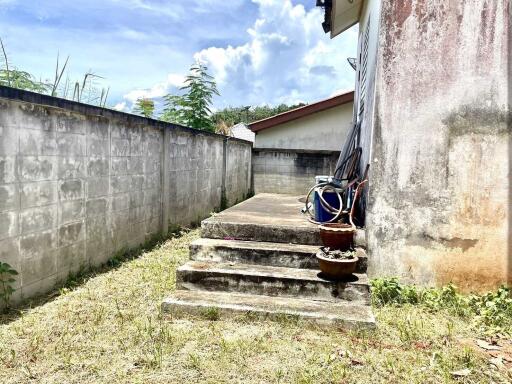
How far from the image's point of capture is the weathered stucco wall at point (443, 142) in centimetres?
406

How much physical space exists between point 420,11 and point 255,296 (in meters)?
3.24

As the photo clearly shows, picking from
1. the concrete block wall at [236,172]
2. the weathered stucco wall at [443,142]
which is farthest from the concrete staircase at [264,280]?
the concrete block wall at [236,172]

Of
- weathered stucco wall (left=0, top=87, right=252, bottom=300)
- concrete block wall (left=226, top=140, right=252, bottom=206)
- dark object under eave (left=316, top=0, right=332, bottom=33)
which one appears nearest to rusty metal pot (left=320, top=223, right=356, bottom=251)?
weathered stucco wall (left=0, top=87, right=252, bottom=300)

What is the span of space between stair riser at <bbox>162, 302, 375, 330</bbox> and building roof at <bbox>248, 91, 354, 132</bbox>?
839cm

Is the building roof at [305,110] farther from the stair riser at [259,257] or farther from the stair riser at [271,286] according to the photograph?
the stair riser at [271,286]

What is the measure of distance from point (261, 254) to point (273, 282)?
47 cm

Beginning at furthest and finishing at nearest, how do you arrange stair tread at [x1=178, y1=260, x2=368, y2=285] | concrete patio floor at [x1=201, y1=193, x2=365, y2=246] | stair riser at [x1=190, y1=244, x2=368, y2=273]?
concrete patio floor at [x1=201, y1=193, x2=365, y2=246] < stair riser at [x1=190, y1=244, x2=368, y2=273] < stair tread at [x1=178, y1=260, x2=368, y2=285]

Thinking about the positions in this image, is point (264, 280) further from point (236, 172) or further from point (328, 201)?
point (236, 172)

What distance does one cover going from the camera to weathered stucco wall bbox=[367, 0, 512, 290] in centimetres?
406

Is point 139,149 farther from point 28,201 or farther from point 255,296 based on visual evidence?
point 255,296

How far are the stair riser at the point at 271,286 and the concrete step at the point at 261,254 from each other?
386 millimetres

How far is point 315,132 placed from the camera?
1162cm

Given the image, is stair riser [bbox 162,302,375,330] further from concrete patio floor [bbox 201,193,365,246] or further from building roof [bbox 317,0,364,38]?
building roof [bbox 317,0,364,38]

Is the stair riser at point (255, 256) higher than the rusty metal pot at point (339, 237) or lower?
lower
